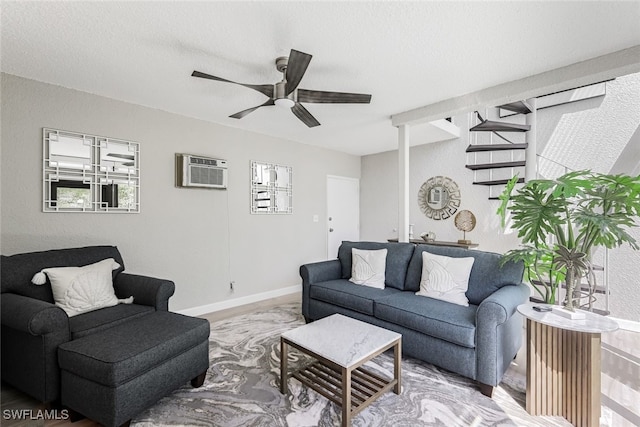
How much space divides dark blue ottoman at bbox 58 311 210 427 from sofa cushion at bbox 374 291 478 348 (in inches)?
60.7

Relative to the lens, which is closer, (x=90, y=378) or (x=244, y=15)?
(x=90, y=378)

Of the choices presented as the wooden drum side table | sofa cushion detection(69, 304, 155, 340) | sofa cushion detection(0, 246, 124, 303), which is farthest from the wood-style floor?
the wooden drum side table

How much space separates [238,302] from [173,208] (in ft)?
4.98

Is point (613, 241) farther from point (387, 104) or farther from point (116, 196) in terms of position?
point (116, 196)

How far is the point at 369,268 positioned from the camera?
3.22 meters

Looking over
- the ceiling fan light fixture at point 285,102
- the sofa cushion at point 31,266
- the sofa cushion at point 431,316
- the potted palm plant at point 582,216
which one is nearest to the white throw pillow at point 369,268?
the sofa cushion at point 431,316

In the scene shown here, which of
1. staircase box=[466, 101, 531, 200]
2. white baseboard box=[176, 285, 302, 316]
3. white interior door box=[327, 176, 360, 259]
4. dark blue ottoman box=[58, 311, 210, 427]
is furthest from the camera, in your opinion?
white interior door box=[327, 176, 360, 259]

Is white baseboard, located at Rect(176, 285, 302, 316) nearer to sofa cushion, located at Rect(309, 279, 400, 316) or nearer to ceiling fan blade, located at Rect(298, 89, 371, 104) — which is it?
sofa cushion, located at Rect(309, 279, 400, 316)

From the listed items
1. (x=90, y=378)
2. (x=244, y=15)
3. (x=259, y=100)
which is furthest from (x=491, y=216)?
(x=90, y=378)

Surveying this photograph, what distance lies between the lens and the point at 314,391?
6.64 ft

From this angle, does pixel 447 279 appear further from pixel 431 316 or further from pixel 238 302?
pixel 238 302

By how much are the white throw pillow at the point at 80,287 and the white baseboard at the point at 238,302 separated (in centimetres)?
120

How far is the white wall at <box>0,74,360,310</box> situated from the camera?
8.30ft

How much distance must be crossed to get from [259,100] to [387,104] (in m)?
1.39
